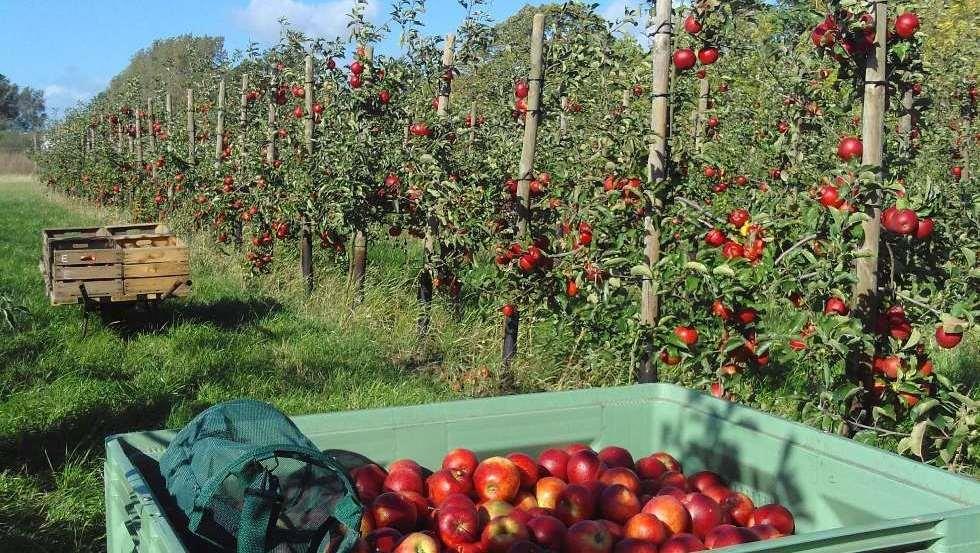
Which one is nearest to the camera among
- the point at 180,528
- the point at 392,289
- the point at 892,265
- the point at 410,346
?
the point at 180,528

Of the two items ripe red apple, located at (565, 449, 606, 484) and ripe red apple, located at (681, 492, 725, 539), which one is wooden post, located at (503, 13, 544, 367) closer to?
ripe red apple, located at (565, 449, 606, 484)

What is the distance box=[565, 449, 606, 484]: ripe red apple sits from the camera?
247 centimetres

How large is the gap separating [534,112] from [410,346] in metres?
2.02

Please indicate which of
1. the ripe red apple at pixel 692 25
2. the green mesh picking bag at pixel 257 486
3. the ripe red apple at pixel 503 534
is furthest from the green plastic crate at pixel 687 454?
the ripe red apple at pixel 692 25

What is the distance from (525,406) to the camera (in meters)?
2.68

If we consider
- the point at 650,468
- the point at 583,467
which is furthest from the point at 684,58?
the point at 583,467

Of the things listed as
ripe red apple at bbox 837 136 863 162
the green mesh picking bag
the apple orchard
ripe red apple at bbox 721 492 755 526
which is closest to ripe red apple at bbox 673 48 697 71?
the apple orchard

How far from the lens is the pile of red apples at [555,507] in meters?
2.03

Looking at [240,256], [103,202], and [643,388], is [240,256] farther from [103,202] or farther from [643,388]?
[103,202]

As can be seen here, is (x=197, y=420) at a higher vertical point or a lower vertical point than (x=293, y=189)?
lower

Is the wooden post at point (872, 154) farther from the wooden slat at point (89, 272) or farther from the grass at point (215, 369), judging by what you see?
the wooden slat at point (89, 272)

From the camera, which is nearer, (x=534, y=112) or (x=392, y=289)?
(x=534, y=112)

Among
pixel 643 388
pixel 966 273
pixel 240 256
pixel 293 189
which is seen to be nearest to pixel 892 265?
pixel 966 273

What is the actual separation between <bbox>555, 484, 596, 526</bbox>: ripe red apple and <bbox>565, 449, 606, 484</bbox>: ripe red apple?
0.47 feet
